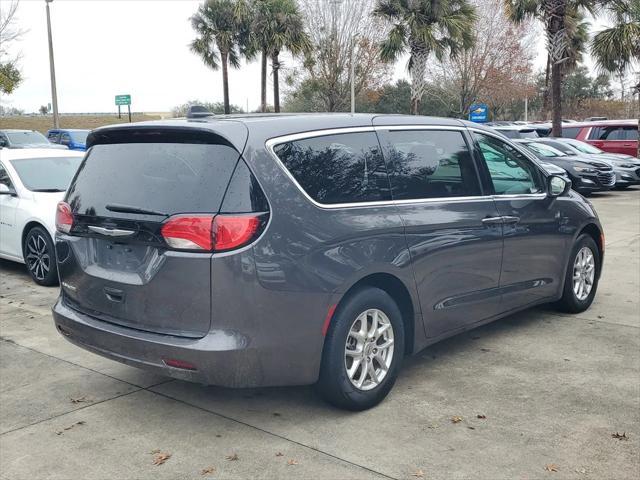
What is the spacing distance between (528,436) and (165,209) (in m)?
2.30

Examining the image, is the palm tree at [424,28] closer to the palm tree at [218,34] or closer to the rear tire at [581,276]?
the palm tree at [218,34]

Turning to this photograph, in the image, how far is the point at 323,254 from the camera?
12.6 feet

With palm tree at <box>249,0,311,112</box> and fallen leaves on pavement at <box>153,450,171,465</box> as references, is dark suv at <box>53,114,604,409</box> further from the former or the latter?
palm tree at <box>249,0,311,112</box>

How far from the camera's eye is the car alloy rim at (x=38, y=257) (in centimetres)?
780

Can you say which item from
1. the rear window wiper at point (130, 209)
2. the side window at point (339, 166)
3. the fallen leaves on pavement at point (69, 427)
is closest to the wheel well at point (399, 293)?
the side window at point (339, 166)

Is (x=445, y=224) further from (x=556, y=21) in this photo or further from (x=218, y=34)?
(x=218, y=34)

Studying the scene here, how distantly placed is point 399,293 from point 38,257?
16.6 feet

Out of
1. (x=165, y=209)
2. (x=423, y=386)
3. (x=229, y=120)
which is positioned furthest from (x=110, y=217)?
(x=423, y=386)

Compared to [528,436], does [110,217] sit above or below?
above

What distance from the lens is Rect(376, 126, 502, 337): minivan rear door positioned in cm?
446

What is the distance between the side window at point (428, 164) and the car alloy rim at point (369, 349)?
0.79 metres

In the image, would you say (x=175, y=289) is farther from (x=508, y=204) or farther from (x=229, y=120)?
(x=508, y=204)

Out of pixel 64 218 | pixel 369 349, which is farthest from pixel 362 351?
pixel 64 218

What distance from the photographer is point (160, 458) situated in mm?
3613
